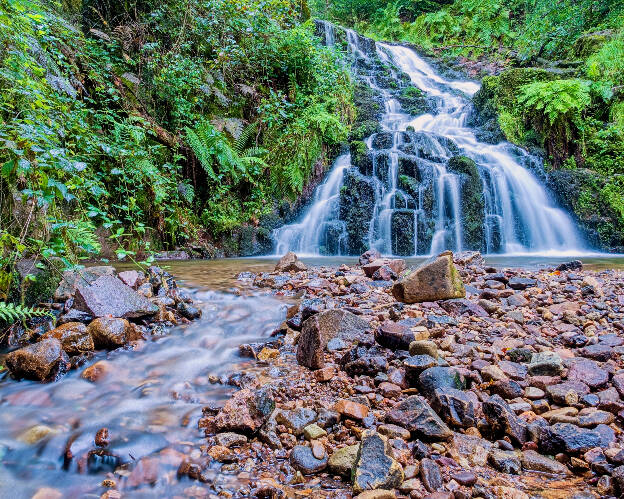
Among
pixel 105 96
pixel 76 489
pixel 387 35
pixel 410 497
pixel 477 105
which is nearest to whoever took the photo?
pixel 410 497

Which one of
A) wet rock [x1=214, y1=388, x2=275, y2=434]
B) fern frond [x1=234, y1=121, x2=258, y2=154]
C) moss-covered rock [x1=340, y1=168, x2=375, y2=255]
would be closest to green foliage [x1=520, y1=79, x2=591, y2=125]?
moss-covered rock [x1=340, y1=168, x2=375, y2=255]

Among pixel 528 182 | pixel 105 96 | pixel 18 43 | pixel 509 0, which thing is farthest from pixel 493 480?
pixel 509 0

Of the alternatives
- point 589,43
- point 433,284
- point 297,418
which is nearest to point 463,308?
point 433,284

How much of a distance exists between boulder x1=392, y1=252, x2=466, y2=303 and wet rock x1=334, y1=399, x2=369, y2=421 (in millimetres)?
1908

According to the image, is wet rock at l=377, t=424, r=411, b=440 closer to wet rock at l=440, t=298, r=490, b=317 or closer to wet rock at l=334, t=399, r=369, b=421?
wet rock at l=334, t=399, r=369, b=421

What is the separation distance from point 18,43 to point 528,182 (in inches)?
436

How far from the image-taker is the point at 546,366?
2158mm

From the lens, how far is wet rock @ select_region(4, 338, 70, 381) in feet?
8.27

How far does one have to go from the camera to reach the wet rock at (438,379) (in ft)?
6.64

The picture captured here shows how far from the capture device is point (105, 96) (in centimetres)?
736

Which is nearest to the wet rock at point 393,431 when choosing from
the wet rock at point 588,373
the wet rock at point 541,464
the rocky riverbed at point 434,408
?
the rocky riverbed at point 434,408

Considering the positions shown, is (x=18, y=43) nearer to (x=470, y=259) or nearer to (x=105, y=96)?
(x=105, y=96)

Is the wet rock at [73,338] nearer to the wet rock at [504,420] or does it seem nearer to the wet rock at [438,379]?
the wet rock at [438,379]

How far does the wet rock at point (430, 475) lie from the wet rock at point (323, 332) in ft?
3.60
